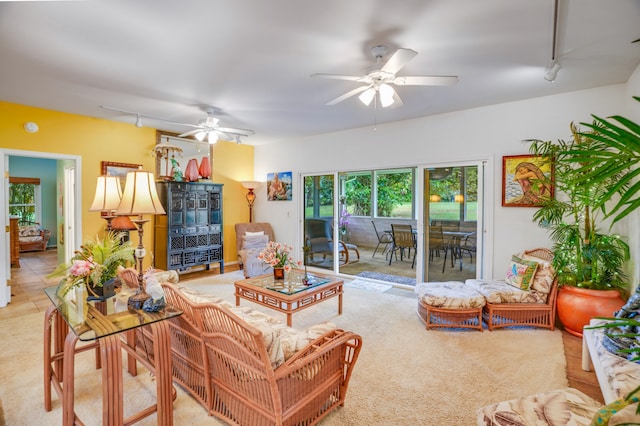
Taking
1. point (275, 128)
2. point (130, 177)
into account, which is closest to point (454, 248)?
point (275, 128)

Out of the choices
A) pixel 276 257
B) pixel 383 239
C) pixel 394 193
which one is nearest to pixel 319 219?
pixel 383 239

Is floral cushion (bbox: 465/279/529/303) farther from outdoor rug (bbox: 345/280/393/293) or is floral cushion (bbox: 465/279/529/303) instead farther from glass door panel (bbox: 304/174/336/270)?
glass door panel (bbox: 304/174/336/270)

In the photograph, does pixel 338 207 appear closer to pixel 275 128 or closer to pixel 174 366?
pixel 275 128

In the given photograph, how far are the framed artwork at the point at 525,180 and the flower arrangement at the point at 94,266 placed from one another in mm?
4242

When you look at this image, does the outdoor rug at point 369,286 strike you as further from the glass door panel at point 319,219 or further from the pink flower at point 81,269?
the pink flower at point 81,269

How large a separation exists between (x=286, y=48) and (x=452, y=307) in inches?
118

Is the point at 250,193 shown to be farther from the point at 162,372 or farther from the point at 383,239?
the point at 162,372

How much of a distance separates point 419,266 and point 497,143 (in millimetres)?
2056

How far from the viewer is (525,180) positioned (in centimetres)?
391

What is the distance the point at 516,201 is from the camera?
3963mm

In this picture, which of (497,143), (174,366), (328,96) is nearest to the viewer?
(174,366)

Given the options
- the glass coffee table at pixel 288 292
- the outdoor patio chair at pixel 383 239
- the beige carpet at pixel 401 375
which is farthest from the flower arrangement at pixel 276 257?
the outdoor patio chair at pixel 383 239

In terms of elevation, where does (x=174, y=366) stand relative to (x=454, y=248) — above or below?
below

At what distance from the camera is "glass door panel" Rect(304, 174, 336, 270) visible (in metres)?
5.97
